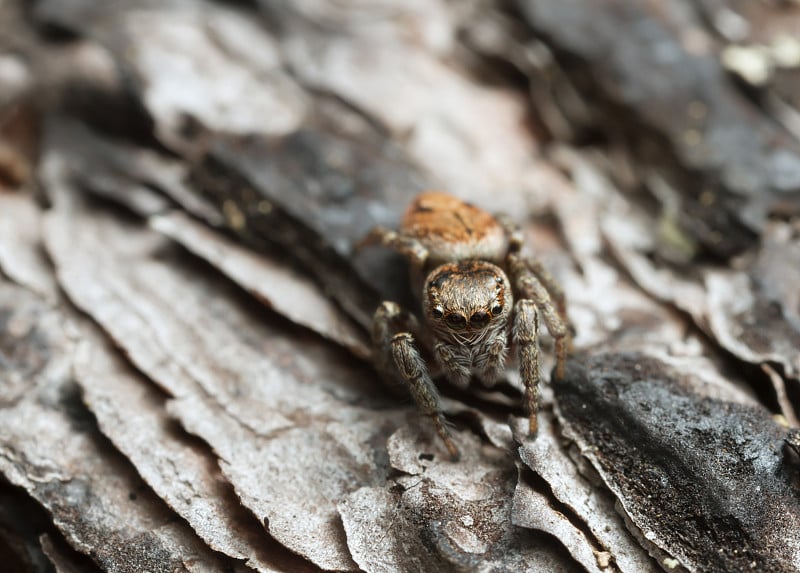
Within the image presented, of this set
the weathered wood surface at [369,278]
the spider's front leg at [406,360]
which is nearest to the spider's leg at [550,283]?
Answer: the weathered wood surface at [369,278]

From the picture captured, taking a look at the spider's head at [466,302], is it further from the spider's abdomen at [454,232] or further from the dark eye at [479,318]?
the spider's abdomen at [454,232]

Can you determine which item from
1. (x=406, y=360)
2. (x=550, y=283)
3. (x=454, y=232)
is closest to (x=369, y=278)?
(x=454, y=232)

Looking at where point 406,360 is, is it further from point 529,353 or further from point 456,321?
point 529,353

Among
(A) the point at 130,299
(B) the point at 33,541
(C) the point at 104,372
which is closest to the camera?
(B) the point at 33,541

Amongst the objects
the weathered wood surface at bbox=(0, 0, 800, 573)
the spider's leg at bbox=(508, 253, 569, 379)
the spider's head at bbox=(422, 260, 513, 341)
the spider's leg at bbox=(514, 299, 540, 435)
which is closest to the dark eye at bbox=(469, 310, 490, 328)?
the spider's head at bbox=(422, 260, 513, 341)

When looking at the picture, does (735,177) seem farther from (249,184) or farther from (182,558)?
(182,558)

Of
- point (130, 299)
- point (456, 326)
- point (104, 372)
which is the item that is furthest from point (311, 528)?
point (130, 299)

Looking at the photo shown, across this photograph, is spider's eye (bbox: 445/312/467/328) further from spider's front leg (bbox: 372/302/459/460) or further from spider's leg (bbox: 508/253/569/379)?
spider's leg (bbox: 508/253/569/379)
